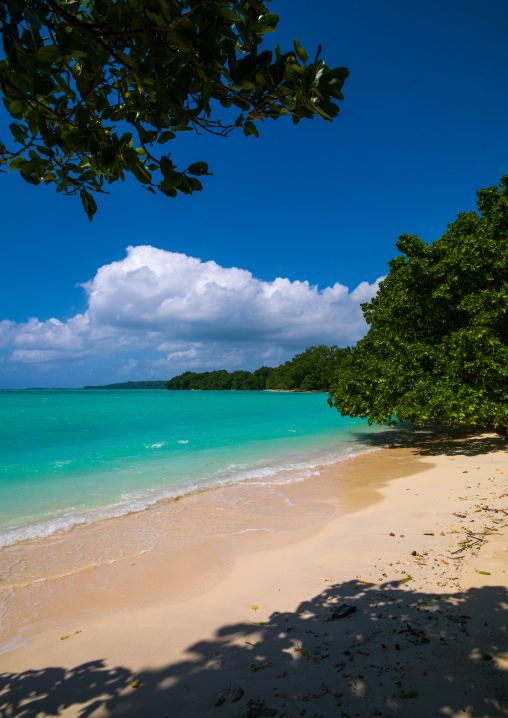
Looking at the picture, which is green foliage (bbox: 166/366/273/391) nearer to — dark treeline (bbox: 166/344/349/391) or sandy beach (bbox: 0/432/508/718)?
dark treeline (bbox: 166/344/349/391)

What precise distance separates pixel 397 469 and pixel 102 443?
16581 millimetres

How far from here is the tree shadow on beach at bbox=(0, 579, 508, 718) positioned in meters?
2.46

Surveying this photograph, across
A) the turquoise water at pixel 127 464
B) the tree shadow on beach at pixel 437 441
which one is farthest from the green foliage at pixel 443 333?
the turquoise water at pixel 127 464

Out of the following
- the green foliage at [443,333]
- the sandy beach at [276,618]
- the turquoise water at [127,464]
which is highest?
the green foliage at [443,333]

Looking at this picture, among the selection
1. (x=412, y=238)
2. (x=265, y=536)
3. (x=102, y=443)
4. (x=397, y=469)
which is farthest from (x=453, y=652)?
(x=102, y=443)

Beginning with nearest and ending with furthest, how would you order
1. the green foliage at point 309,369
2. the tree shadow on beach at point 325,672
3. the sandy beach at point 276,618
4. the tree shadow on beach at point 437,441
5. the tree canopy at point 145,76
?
the tree canopy at point 145,76, the tree shadow on beach at point 325,672, the sandy beach at point 276,618, the tree shadow on beach at point 437,441, the green foliage at point 309,369

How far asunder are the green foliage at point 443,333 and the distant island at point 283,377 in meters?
73.2

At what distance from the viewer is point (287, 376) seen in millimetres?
123125

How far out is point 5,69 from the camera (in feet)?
6.29

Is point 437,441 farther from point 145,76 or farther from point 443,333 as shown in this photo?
point 145,76

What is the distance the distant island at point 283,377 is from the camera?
372 ft

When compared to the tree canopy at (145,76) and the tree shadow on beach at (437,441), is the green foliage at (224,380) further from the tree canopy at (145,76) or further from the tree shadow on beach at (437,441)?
the tree canopy at (145,76)

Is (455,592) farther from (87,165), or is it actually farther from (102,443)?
(102,443)

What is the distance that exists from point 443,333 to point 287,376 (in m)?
109
